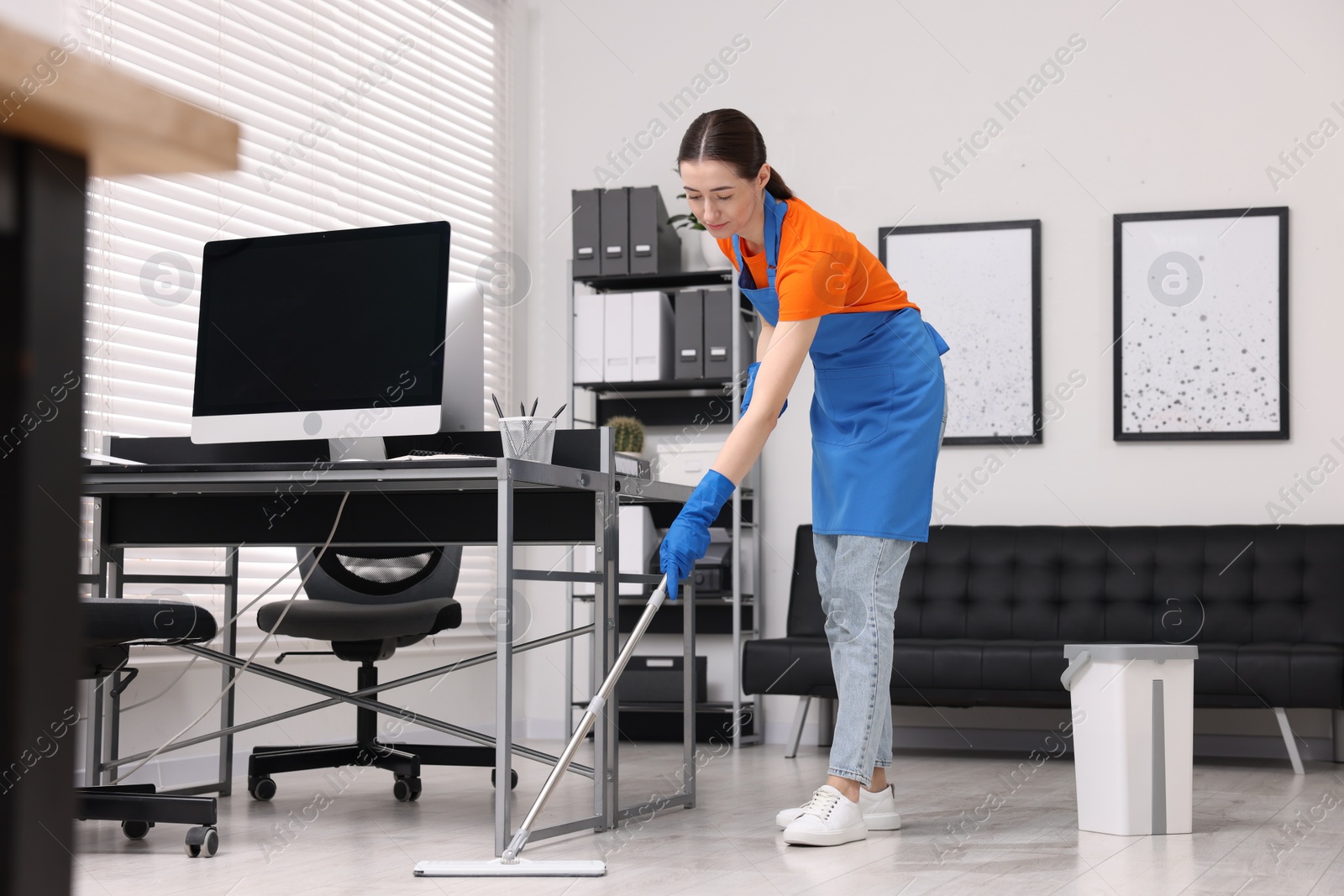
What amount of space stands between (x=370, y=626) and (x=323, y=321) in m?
0.73

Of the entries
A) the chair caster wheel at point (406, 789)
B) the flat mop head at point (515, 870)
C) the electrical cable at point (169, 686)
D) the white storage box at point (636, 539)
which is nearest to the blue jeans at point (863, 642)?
the flat mop head at point (515, 870)

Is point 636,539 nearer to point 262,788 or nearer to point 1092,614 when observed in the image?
point 1092,614

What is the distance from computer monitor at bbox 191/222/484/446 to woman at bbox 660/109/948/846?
55 cm

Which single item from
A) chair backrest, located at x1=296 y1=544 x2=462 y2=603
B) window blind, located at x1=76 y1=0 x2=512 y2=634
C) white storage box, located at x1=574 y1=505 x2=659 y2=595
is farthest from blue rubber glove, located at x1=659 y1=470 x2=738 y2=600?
white storage box, located at x1=574 y1=505 x2=659 y2=595

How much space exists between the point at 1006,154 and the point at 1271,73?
0.85m

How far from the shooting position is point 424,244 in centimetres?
242

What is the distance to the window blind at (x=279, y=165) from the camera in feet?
10.3

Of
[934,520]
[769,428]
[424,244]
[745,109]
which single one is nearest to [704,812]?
[769,428]

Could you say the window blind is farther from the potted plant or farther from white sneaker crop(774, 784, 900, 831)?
white sneaker crop(774, 784, 900, 831)

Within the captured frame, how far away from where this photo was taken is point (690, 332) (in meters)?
4.38

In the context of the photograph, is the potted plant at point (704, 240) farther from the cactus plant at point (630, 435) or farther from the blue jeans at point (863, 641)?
the blue jeans at point (863, 641)

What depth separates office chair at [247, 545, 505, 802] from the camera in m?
2.86

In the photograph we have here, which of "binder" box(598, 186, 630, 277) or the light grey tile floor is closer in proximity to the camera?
the light grey tile floor

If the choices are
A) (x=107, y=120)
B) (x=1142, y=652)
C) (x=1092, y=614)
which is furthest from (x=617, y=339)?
(x=107, y=120)
